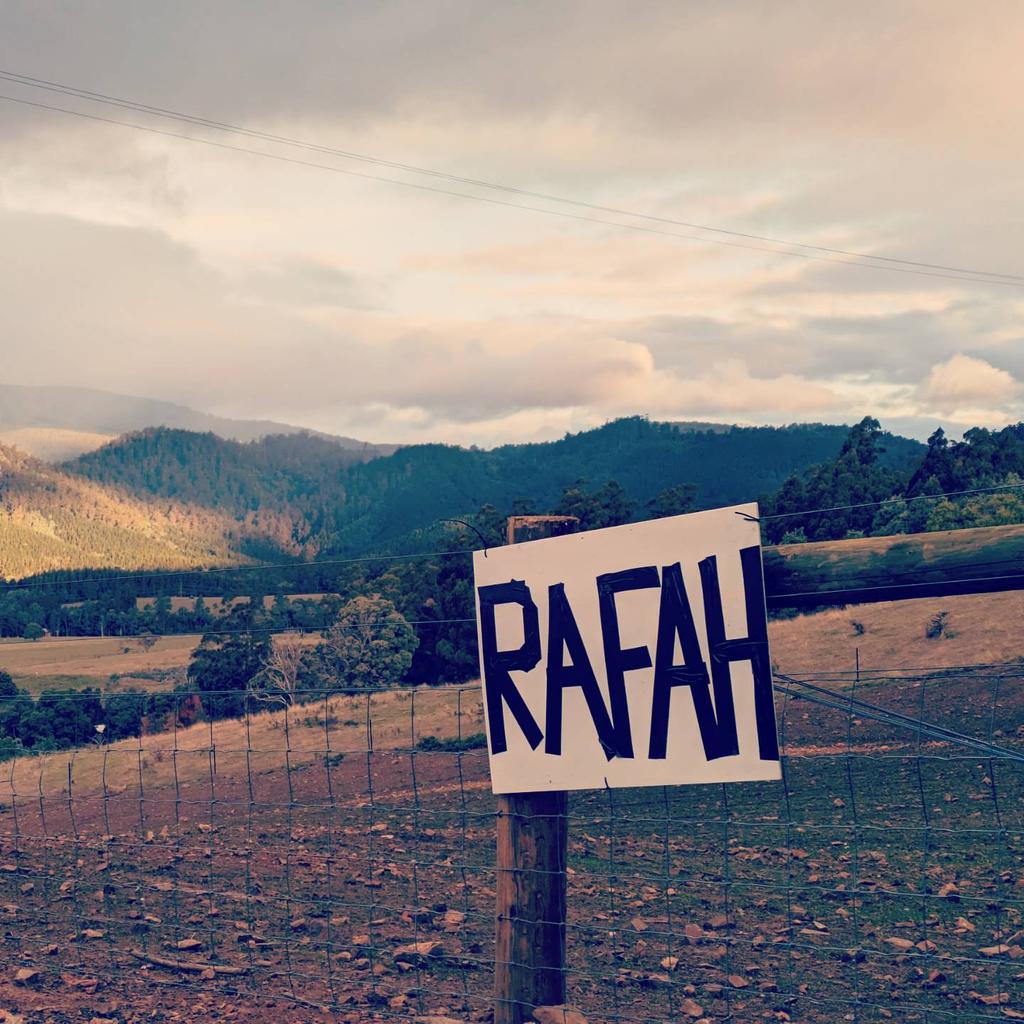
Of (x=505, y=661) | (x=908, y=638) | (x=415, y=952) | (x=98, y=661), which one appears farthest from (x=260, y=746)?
(x=98, y=661)

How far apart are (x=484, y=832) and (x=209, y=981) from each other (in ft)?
17.4

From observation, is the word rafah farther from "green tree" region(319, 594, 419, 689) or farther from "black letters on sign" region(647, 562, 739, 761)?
"green tree" region(319, 594, 419, 689)

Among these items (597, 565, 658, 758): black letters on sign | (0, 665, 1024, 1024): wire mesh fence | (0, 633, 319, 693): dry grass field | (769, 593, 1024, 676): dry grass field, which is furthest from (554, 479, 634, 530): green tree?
(597, 565, 658, 758): black letters on sign

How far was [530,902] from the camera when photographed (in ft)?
17.9

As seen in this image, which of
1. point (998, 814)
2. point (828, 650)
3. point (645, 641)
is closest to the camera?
point (645, 641)

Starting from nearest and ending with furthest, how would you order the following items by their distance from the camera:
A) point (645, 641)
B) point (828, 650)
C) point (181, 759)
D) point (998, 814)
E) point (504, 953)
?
point (645, 641) < point (504, 953) < point (998, 814) < point (181, 759) < point (828, 650)

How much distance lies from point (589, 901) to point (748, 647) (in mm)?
4872

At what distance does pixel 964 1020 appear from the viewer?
6.57 meters

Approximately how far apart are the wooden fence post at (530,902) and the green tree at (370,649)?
37.2m

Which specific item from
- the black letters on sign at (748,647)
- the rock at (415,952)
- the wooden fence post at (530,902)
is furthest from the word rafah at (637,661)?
the rock at (415,952)

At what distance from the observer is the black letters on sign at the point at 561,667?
532cm

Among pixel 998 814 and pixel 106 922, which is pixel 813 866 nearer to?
pixel 998 814

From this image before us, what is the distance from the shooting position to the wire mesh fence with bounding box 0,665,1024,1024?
268 inches

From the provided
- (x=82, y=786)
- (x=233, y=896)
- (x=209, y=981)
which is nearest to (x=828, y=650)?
(x=82, y=786)
